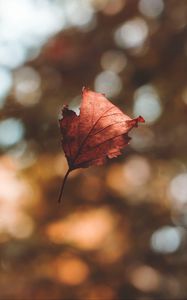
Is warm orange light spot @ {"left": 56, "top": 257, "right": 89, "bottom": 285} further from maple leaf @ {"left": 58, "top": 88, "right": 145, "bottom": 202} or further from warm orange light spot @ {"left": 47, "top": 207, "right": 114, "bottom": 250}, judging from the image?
maple leaf @ {"left": 58, "top": 88, "right": 145, "bottom": 202}

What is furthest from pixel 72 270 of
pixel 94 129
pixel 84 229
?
pixel 94 129

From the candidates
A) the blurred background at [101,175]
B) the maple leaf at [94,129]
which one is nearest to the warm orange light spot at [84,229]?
the blurred background at [101,175]

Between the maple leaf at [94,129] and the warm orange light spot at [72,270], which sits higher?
the warm orange light spot at [72,270]

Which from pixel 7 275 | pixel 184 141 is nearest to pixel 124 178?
pixel 184 141

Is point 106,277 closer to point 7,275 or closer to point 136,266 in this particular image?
point 136,266

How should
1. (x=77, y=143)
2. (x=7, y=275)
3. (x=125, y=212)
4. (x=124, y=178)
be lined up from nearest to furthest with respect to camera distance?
(x=77, y=143)
(x=7, y=275)
(x=125, y=212)
(x=124, y=178)

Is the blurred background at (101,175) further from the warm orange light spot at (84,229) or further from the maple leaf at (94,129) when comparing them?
the maple leaf at (94,129)

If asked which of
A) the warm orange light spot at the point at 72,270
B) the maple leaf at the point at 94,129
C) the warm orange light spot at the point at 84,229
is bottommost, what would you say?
the maple leaf at the point at 94,129

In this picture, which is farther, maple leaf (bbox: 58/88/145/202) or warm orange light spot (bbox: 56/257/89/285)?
warm orange light spot (bbox: 56/257/89/285)

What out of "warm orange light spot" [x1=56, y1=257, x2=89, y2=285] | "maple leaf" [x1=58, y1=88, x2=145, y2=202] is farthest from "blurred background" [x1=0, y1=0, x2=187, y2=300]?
"maple leaf" [x1=58, y1=88, x2=145, y2=202]
